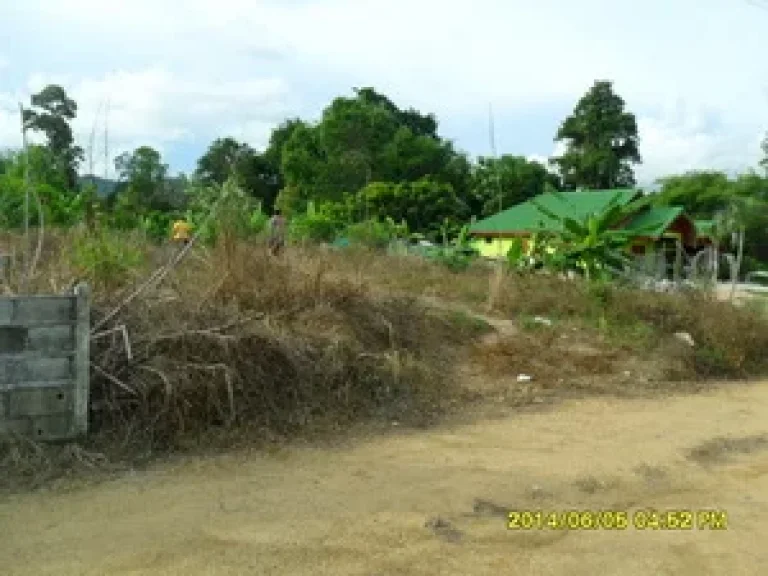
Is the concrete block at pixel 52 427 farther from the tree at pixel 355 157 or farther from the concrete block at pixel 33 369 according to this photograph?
the tree at pixel 355 157

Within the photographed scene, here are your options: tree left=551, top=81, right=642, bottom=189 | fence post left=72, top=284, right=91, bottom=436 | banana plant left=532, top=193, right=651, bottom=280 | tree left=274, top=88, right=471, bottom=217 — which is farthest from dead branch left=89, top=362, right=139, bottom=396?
tree left=551, top=81, right=642, bottom=189

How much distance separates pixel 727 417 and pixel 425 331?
3.09 meters

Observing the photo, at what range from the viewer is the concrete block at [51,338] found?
4.88 m

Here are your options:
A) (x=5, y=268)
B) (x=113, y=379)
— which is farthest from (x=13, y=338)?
(x=5, y=268)

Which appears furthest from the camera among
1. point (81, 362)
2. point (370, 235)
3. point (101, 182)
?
point (370, 235)

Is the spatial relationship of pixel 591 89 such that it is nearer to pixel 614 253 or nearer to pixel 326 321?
pixel 614 253

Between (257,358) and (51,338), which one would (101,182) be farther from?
(51,338)

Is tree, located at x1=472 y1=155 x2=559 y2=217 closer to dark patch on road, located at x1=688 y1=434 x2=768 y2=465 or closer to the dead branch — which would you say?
dark patch on road, located at x1=688 y1=434 x2=768 y2=465

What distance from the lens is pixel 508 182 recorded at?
4172 cm

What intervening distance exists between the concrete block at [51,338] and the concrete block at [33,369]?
0.06m

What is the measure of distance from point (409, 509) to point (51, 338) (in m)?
2.48
